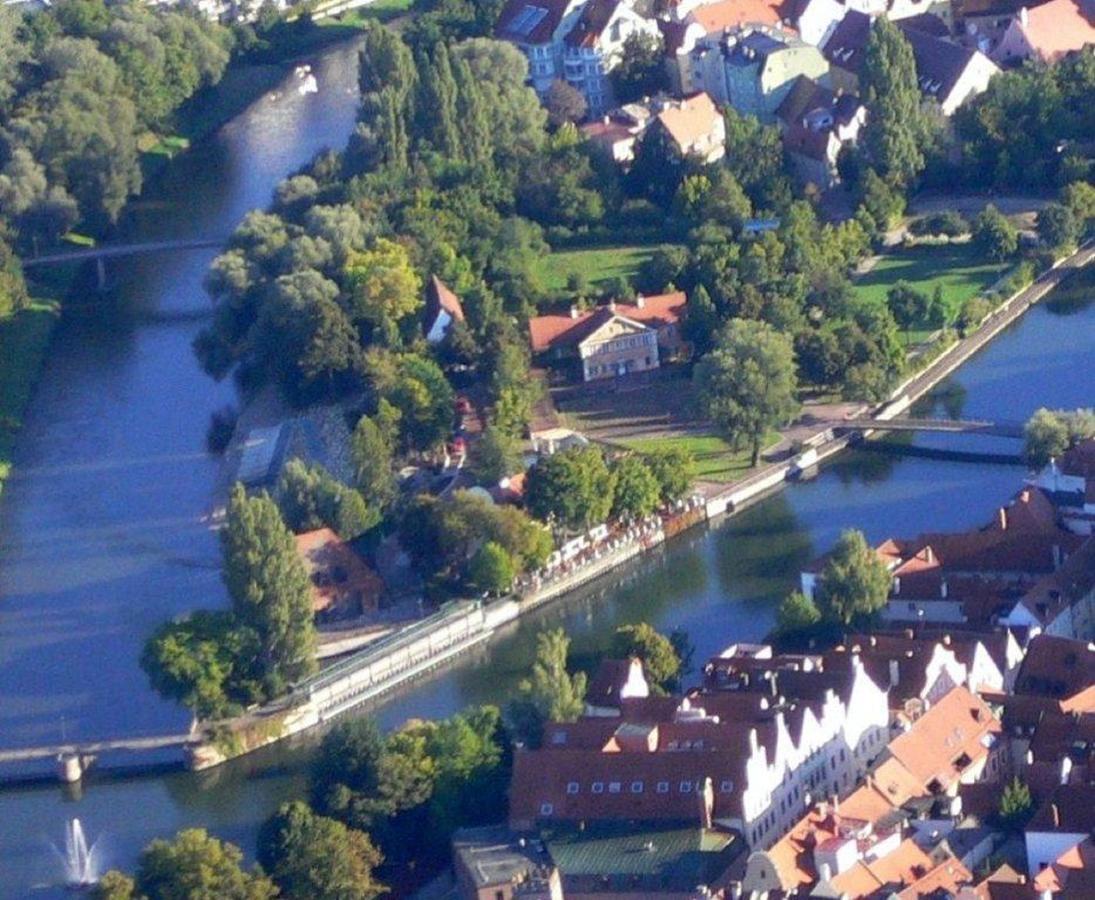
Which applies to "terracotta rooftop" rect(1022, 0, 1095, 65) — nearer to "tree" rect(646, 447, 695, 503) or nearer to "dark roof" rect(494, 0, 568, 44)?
"dark roof" rect(494, 0, 568, 44)

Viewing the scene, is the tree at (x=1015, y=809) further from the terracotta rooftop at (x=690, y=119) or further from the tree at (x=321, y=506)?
the terracotta rooftop at (x=690, y=119)

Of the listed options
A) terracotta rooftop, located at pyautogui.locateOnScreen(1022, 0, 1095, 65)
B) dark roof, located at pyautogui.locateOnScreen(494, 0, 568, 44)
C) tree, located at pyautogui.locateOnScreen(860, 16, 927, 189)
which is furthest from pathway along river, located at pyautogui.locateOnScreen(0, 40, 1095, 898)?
terracotta rooftop, located at pyautogui.locateOnScreen(1022, 0, 1095, 65)

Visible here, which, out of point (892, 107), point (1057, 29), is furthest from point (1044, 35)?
point (892, 107)

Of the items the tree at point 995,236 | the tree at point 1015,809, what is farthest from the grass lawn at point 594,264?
the tree at point 1015,809

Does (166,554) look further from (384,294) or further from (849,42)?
(849,42)

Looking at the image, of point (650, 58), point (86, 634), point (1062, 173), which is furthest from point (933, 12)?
point (86, 634)
